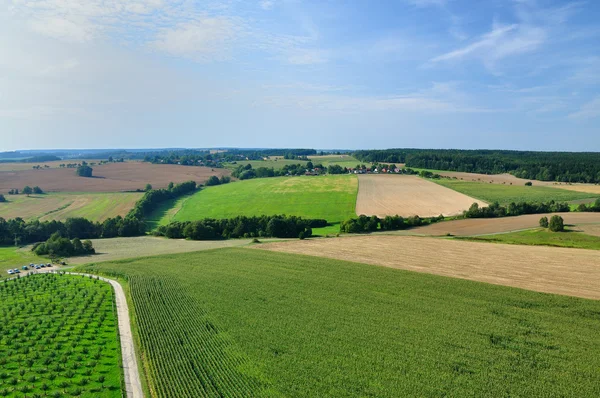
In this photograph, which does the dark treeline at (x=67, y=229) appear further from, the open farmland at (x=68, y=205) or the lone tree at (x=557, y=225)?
the lone tree at (x=557, y=225)

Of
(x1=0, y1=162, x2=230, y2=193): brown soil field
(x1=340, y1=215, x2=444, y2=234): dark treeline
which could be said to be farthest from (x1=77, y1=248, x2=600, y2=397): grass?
(x1=0, y1=162, x2=230, y2=193): brown soil field

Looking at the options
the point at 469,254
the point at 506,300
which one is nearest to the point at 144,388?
the point at 506,300

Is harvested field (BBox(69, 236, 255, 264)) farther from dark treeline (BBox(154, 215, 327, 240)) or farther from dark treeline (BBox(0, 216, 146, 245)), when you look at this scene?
dark treeline (BBox(0, 216, 146, 245))

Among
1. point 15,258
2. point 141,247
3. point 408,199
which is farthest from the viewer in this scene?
point 408,199

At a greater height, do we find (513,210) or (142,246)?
(513,210)

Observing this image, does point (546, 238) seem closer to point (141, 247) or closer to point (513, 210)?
point (513, 210)

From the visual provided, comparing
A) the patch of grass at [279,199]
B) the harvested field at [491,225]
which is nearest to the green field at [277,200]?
the patch of grass at [279,199]

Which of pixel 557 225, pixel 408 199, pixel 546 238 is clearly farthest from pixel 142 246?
pixel 557 225

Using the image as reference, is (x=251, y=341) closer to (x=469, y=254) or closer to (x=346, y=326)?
(x=346, y=326)
